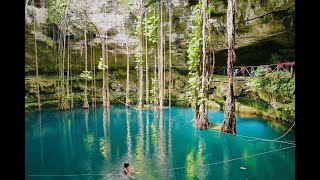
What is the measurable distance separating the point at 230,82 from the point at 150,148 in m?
1.97

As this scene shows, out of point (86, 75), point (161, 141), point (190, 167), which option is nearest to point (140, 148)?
point (161, 141)

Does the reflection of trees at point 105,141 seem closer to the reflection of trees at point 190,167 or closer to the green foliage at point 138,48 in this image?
the green foliage at point 138,48

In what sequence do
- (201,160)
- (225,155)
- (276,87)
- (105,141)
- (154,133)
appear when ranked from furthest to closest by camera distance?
1. (154,133)
2. (105,141)
3. (276,87)
4. (225,155)
5. (201,160)

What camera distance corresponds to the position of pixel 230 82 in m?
7.02

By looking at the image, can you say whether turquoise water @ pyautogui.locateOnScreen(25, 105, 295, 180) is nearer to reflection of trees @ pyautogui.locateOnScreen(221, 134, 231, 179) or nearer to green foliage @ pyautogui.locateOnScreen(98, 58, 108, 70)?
reflection of trees @ pyautogui.locateOnScreen(221, 134, 231, 179)

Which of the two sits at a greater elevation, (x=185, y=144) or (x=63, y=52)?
(x=63, y=52)

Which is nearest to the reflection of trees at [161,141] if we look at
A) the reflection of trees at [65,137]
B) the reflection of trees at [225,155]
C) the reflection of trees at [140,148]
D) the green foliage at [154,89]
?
the reflection of trees at [140,148]

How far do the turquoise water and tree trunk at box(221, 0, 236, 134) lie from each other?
6.4 inches

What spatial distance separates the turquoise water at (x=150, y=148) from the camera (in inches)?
242

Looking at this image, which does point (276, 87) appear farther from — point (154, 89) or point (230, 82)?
point (154, 89)

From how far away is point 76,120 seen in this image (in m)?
8.02
